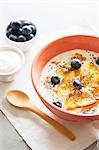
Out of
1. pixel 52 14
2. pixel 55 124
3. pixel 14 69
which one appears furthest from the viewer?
pixel 52 14

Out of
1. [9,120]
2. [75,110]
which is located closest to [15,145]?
[9,120]

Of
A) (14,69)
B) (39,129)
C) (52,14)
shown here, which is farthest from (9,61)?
(52,14)

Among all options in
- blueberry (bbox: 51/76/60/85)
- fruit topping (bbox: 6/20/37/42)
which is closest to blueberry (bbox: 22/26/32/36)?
fruit topping (bbox: 6/20/37/42)

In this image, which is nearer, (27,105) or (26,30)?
(27,105)

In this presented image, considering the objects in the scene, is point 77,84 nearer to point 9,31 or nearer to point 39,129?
point 39,129

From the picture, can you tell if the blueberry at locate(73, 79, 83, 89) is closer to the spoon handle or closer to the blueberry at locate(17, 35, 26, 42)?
the spoon handle

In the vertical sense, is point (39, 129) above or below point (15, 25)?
below

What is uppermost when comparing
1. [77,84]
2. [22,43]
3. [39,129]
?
[22,43]
